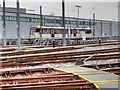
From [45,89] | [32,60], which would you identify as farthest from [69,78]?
[32,60]

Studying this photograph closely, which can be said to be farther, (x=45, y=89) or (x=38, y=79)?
(x=38, y=79)

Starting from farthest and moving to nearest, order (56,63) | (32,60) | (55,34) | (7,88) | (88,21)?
(88,21) → (55,34) → (32,60) → (56,63) → (7,88)

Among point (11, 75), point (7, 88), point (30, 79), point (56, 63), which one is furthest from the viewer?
point (56, 63)

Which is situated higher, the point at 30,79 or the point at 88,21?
the point at 88,21

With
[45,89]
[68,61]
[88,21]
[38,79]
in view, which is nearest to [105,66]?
[68,61]

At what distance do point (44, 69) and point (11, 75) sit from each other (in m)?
1.29

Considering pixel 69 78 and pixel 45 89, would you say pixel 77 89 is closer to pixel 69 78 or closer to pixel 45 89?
pixel 45 89

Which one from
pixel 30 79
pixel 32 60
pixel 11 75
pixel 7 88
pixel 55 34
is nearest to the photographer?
pixel 7 88

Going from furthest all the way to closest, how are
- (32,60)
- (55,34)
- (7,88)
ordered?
(55,34)
(32,60)
(7,88)

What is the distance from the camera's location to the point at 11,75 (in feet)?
30.8

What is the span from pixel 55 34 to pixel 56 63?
854 inches

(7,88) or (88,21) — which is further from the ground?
(88,21)

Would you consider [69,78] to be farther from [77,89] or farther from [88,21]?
[88,21]

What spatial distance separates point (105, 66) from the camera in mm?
10492
